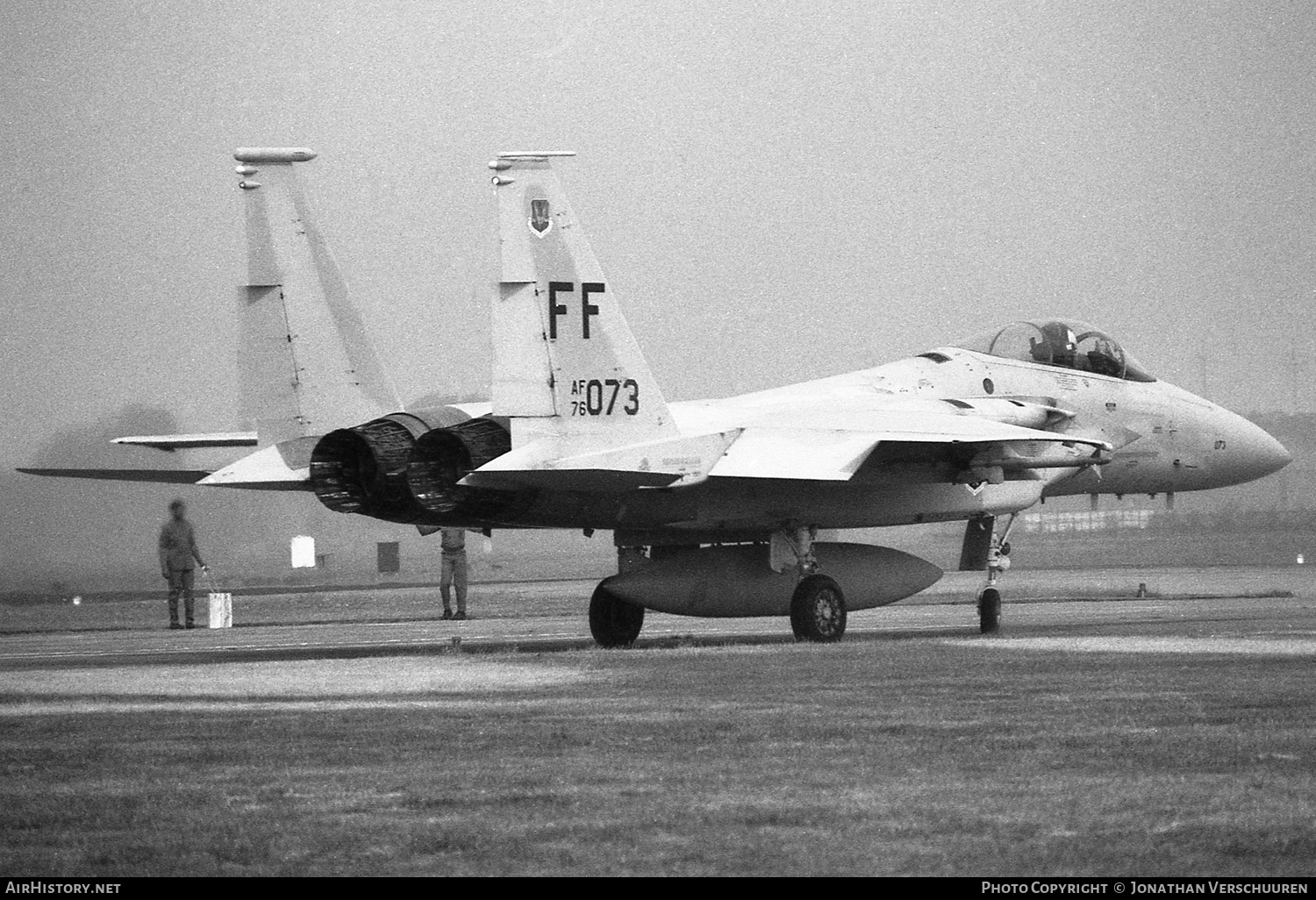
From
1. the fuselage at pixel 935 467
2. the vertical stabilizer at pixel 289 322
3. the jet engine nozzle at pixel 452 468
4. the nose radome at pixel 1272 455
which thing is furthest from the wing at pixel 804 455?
the nose radome at pixel 1272 455

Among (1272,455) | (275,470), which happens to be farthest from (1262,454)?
(275,470)

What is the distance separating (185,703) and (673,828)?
19.8 ft

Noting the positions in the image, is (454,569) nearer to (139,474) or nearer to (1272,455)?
(139,474)

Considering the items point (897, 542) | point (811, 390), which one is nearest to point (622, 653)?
Answer: point (811, 390)

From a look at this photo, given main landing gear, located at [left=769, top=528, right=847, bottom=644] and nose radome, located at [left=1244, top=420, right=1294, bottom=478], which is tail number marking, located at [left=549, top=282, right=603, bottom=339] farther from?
nose radome, located at [left=1244, top=420, right=1294, bottom=478]

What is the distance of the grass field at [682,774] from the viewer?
→ 21.5ft

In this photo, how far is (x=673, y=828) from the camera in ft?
23.0

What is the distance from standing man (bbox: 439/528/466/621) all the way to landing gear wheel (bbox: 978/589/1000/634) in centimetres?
829

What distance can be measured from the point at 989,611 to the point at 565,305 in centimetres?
577

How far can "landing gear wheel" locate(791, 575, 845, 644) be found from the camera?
59.9 ft

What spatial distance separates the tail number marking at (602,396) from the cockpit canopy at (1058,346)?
589cm

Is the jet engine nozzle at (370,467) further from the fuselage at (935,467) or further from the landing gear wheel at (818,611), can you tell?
the landing gear wheel at (818,611)

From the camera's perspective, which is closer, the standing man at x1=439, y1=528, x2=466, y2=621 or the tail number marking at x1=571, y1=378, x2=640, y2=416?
the tail number marking at x1=571, y1=378, x2=640, y2=416

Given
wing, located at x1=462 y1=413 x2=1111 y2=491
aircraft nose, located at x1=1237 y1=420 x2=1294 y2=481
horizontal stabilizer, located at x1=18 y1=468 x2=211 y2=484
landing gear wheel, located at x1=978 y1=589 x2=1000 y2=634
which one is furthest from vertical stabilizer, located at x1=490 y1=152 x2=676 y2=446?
aircraft nose, located at x1=1237 y1=420 x2=1294 y2=481
